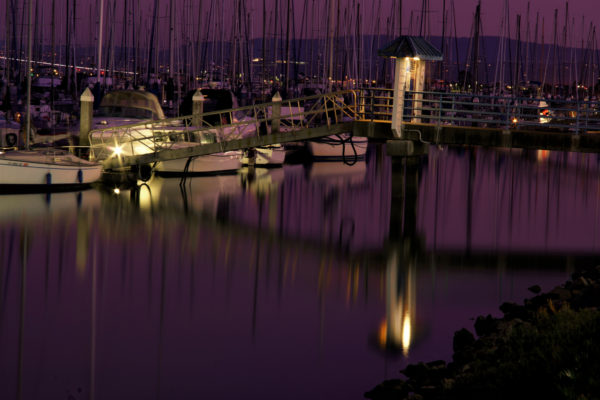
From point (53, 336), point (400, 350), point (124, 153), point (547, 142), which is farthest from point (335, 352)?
point (124, 153)

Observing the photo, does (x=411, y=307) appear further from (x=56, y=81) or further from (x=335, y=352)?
(x=56, y=81)

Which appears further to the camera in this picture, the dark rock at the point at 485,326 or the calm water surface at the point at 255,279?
the dark rock at the point at 485,326

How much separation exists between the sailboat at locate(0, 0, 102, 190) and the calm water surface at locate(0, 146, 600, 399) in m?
0.68

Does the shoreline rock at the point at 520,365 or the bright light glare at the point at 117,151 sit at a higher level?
the bright light glare at the point at 117,151

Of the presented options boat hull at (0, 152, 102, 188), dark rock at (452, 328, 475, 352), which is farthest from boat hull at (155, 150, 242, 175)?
dark rock at (452, 328, 475, 352)

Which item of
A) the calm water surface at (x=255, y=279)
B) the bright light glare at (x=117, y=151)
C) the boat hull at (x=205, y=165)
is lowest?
the calm water surface at (x=255, y=279)

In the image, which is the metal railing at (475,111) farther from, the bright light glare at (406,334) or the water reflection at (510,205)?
the bright light glare at (406,334)

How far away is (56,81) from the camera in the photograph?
70.1 metres

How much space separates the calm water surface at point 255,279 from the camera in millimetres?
16578

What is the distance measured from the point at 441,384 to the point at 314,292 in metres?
8.92

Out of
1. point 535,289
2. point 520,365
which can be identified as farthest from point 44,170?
point 520,365

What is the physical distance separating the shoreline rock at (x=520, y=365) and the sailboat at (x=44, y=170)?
20.1 m

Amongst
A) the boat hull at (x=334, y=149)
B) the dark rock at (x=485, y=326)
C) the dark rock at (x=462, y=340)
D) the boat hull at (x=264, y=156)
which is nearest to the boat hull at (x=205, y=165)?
the boat hull at (x=264, y=156)

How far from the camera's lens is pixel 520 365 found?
13219 mm
